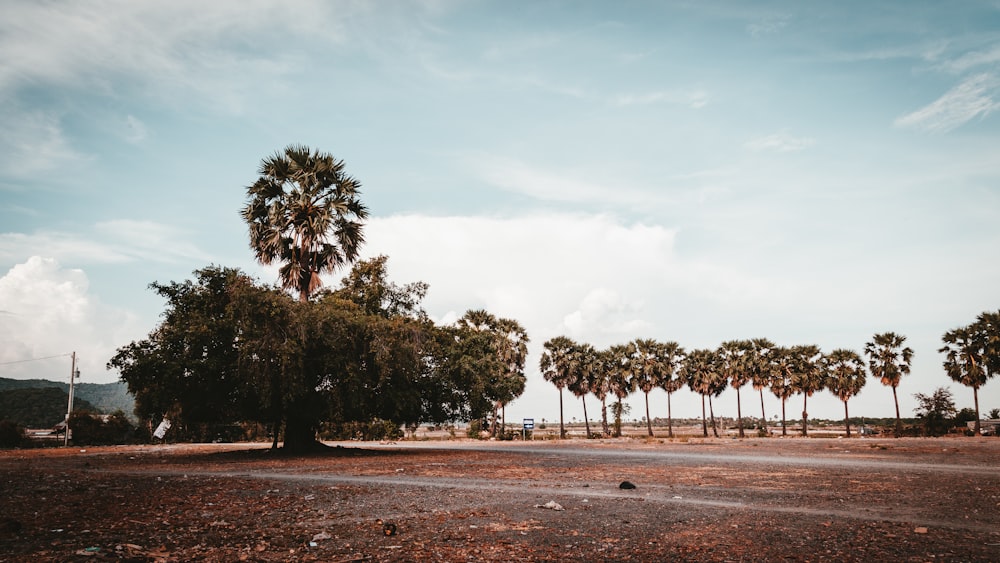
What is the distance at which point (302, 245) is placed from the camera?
2808cm

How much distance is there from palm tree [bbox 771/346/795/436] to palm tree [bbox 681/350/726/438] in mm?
6537

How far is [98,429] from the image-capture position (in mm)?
51938

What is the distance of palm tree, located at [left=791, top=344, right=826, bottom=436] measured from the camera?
74.6 m

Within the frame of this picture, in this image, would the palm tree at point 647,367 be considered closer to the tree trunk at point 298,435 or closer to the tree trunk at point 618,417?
the tree trunk at point 618,417

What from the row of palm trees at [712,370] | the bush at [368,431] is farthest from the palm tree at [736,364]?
the bush at [368,431]

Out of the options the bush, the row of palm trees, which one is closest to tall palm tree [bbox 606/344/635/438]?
the row of palm trees

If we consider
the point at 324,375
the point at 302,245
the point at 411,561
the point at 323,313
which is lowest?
the point at 411,561

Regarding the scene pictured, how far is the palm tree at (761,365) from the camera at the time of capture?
7444 centimetres

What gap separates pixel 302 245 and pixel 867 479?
23.9m

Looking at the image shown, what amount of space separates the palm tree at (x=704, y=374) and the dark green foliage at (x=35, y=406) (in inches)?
3213

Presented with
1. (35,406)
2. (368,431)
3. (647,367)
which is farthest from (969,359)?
(35,406)

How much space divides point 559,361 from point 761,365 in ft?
83.8

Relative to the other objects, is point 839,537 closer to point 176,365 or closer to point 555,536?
point 555,536

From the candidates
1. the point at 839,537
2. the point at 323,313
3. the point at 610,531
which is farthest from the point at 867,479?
the point at 323,313
